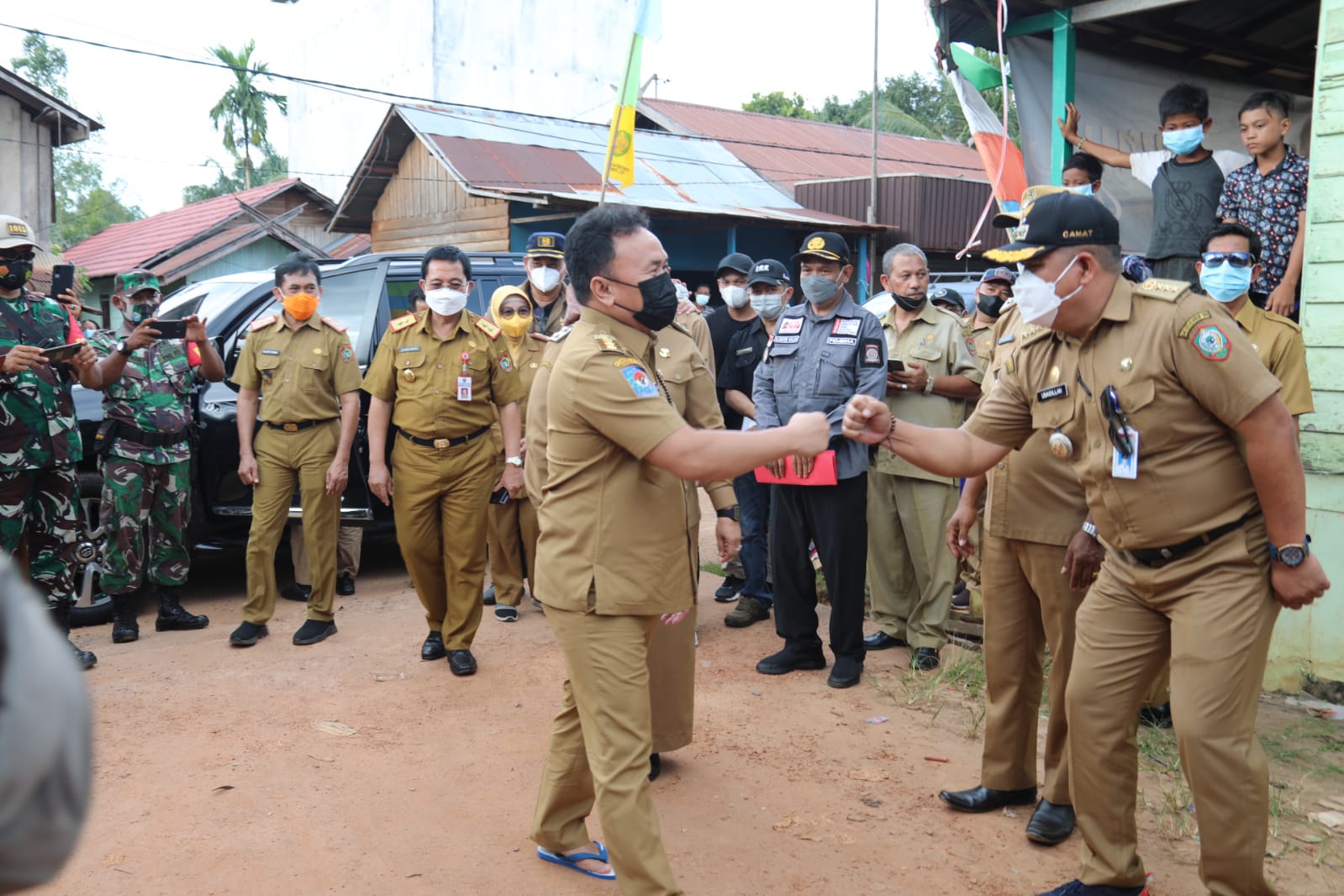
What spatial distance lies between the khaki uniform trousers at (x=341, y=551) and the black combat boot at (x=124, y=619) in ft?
3.35

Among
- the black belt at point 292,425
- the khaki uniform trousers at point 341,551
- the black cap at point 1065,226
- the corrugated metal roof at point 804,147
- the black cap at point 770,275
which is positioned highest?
the corrugated metal roof at point 804,147

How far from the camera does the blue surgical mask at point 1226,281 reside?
407 cm

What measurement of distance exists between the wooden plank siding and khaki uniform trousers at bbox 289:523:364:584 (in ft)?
32.6

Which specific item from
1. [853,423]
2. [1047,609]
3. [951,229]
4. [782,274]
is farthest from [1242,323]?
[951,229]

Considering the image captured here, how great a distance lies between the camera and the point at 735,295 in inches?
262

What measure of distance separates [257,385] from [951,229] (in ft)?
50.4

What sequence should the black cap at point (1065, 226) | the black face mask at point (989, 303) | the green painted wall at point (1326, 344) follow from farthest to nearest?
1. the black face mask at point (989, 303)
2. the green painted wall at point (1326, 344)
3. the black cap at point (1065, 226)

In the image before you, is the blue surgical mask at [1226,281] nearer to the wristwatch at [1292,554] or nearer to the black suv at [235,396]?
the wristwatch at [1292,554]

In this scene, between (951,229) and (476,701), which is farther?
(951,229)

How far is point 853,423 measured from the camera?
3336mm

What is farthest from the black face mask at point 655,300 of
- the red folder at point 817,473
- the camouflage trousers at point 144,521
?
the camouflage trousers at point 144,521

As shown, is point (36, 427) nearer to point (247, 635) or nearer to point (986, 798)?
point (247, 635)

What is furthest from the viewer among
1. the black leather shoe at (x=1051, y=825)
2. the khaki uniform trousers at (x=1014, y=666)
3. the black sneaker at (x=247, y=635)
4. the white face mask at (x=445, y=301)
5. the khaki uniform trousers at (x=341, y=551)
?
the khaki uniform trousers at (x=341, y=551)

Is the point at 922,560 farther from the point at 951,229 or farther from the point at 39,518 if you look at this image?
the point at 951,229
